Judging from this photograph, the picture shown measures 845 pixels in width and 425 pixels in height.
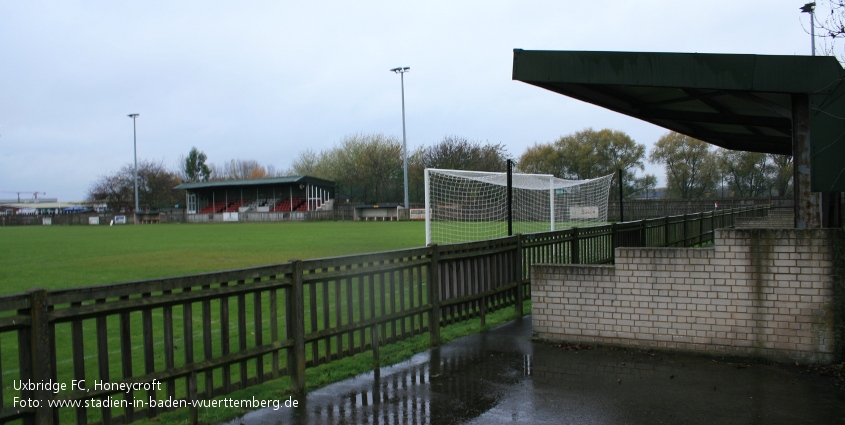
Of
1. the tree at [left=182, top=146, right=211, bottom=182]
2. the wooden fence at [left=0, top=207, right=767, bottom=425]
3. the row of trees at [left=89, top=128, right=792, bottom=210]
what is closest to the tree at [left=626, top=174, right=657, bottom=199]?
the row of trees at [left=89, top=128, right=792, bottom=210]

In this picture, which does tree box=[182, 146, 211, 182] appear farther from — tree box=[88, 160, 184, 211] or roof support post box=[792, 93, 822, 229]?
roof support post box=[792, 93, 822, 229]

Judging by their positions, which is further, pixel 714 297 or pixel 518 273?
pixel 518 273

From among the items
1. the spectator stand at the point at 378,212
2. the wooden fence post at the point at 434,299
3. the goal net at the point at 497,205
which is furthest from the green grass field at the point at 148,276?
the spectator stand at the point at 378,212

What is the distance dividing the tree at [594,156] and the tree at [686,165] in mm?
3219

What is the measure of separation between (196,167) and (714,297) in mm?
133058

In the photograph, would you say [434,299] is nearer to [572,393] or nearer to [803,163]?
[572,393]

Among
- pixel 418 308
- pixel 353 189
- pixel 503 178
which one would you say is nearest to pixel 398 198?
pixel 353 189

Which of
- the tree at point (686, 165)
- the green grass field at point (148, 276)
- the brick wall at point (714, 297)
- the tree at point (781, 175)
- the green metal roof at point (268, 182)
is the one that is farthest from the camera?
the green metal roof at point (268, 182)

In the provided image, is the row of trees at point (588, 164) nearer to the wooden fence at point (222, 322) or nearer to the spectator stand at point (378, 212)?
the spectator stand at point (378, 212)

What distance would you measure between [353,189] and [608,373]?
81.7 metres

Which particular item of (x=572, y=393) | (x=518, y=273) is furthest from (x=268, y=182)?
(x=572, y=393)

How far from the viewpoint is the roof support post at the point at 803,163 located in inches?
267

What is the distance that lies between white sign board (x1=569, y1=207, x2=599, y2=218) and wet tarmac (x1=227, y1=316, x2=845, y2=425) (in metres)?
16.4

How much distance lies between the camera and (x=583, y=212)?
2403 cm
